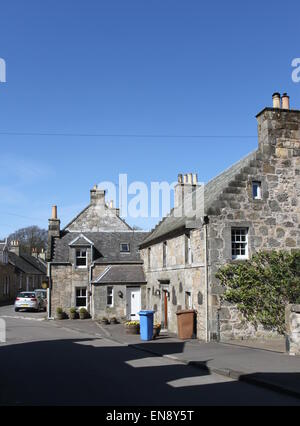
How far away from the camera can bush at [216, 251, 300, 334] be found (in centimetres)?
1948

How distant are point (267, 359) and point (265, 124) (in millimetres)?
10481

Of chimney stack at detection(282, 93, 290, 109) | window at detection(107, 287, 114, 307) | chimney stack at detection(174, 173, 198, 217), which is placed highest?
chimney stack at detection(282, 93, 290, 109)

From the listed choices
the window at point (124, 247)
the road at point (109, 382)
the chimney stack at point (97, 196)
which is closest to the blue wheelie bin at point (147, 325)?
the road at point (109, 382)

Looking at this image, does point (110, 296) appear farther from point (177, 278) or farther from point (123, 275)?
point (177, 278)

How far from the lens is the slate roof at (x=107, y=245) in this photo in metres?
36.0

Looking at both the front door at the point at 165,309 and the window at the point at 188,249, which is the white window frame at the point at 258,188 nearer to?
the window at the point at 188,249

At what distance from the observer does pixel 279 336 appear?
19766mm

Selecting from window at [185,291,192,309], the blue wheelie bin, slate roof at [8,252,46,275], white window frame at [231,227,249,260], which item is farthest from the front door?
slate roof at [8,252,46,275]

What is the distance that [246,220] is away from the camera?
66.9 feet

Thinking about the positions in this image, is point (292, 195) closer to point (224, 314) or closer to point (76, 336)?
point (224, 314)

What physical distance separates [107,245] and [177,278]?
47.2ft

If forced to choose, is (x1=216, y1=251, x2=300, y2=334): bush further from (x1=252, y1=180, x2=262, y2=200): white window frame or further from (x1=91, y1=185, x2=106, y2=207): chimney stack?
(x1=91, y1=185, x2=106, y2=207): chimney stack

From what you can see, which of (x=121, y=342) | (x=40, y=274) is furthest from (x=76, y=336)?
(x=40, y=274)

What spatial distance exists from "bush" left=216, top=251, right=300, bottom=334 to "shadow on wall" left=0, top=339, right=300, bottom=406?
4.88 metres
